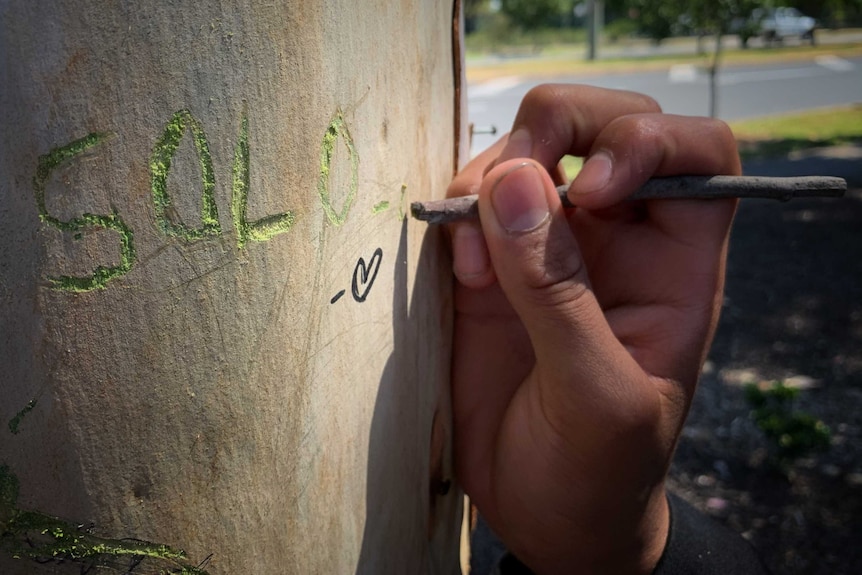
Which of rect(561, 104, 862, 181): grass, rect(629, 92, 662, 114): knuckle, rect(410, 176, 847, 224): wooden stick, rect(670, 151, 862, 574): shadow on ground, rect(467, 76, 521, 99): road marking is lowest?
rect(670, 151, 862, 574): shadow on ground

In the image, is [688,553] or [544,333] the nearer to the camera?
[544,333]

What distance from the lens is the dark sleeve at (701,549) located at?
4.46ft

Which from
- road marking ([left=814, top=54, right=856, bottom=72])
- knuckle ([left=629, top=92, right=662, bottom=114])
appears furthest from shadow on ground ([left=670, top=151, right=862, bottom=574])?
road marking ([left=814, top=54, right=856, bottom=72])

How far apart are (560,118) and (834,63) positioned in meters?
19.4

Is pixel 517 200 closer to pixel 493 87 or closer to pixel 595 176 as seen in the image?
pixel 595 176

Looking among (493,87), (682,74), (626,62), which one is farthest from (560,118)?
Result: (626,62)

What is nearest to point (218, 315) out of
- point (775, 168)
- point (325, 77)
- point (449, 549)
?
point (325, 77)

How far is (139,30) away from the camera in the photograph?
631 millimetres

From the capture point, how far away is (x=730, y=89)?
578 inches

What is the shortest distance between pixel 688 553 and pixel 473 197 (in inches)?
30.0

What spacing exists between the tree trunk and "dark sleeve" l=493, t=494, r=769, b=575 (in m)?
0.71

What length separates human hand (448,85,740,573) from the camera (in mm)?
1067

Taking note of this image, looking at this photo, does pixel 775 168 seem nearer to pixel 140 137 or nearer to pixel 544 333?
pixel 544 333

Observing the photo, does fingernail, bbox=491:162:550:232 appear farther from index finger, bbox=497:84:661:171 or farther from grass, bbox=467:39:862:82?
grass, bbox=467:39:862:82
